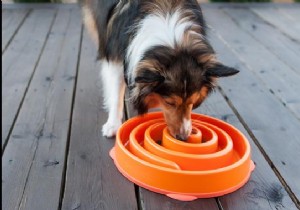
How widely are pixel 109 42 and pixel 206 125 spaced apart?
81cm

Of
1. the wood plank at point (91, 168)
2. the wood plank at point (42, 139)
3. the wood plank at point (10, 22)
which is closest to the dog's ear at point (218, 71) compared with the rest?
the wood plank at point (91, 168)

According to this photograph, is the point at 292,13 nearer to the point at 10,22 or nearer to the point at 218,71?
the point at 10,22

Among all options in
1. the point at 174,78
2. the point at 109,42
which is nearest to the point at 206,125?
the point at 174,78

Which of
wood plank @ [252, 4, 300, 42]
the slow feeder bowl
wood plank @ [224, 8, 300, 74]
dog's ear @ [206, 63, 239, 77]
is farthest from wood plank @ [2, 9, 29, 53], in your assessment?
wood plank @ [252, 4, 300, 42]

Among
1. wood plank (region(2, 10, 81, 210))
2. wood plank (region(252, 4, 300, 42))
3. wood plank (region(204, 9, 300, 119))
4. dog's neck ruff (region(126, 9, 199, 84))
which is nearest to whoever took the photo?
wood plank (region(2, 10, 81, 210))

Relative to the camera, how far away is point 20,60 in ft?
13.3

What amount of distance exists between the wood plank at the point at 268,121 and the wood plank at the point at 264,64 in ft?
0.24

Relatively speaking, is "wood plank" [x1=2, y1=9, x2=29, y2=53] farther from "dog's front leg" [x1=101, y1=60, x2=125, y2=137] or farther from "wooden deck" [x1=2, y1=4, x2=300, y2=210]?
"dog's front leg" [x1=101, y1=60, x2=125, y2=137]

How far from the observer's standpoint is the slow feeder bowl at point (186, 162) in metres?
2.16

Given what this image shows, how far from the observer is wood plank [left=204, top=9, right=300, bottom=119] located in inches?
137

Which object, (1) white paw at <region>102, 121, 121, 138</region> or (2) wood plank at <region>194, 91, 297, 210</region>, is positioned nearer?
(2) wood plank at <region>194, 91, 297, 210</region>

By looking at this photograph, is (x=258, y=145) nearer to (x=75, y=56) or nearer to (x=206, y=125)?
(x=206, y=125)

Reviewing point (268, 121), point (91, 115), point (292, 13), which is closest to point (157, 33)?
point (91, 115)

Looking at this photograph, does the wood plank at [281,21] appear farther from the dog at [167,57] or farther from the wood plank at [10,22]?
the wood plank at [10,22]
